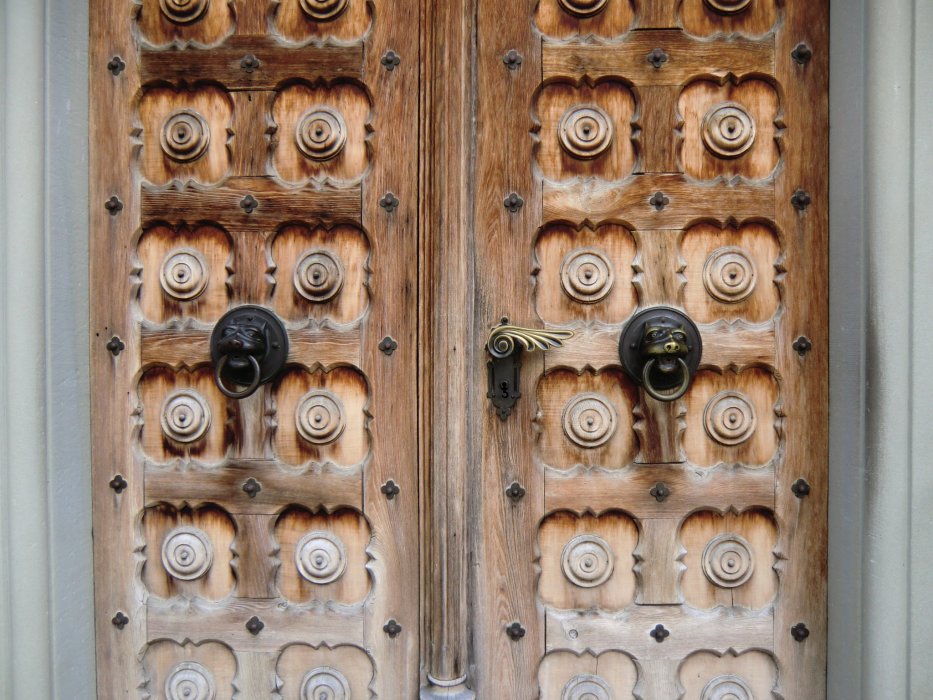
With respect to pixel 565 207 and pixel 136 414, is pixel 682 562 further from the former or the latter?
pixel 136 414

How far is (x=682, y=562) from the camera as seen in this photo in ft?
3.19

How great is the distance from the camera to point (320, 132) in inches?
38.5

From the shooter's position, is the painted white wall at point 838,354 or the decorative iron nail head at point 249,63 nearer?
the painted white wall at point 838,354

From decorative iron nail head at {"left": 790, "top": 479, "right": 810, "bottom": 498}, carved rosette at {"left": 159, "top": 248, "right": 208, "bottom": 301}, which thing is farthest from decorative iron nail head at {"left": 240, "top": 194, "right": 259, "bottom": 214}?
decorative iron nail head at {"left": 790, "top": 479, "right": 810, "bottom": 498}

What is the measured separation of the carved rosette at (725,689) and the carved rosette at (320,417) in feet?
2.43

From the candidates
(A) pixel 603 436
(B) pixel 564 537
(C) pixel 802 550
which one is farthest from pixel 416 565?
(C) pixel 802 550

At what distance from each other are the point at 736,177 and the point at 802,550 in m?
0.61

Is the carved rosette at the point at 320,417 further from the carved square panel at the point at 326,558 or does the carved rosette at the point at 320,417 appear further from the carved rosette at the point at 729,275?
the carved rosette at the point at 729,275

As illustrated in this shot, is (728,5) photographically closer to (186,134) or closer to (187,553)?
(186,134)

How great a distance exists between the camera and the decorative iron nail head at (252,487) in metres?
0.99

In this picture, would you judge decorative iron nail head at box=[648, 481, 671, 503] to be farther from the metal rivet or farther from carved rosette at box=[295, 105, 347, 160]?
the metal rivet

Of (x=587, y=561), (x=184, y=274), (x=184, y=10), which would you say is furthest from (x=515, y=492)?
(x=184, y=10)

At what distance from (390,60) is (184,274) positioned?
0.49 m

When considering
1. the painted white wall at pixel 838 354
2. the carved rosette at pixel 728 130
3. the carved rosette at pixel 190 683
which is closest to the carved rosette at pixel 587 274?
the carved rosette at pixel 728 130
